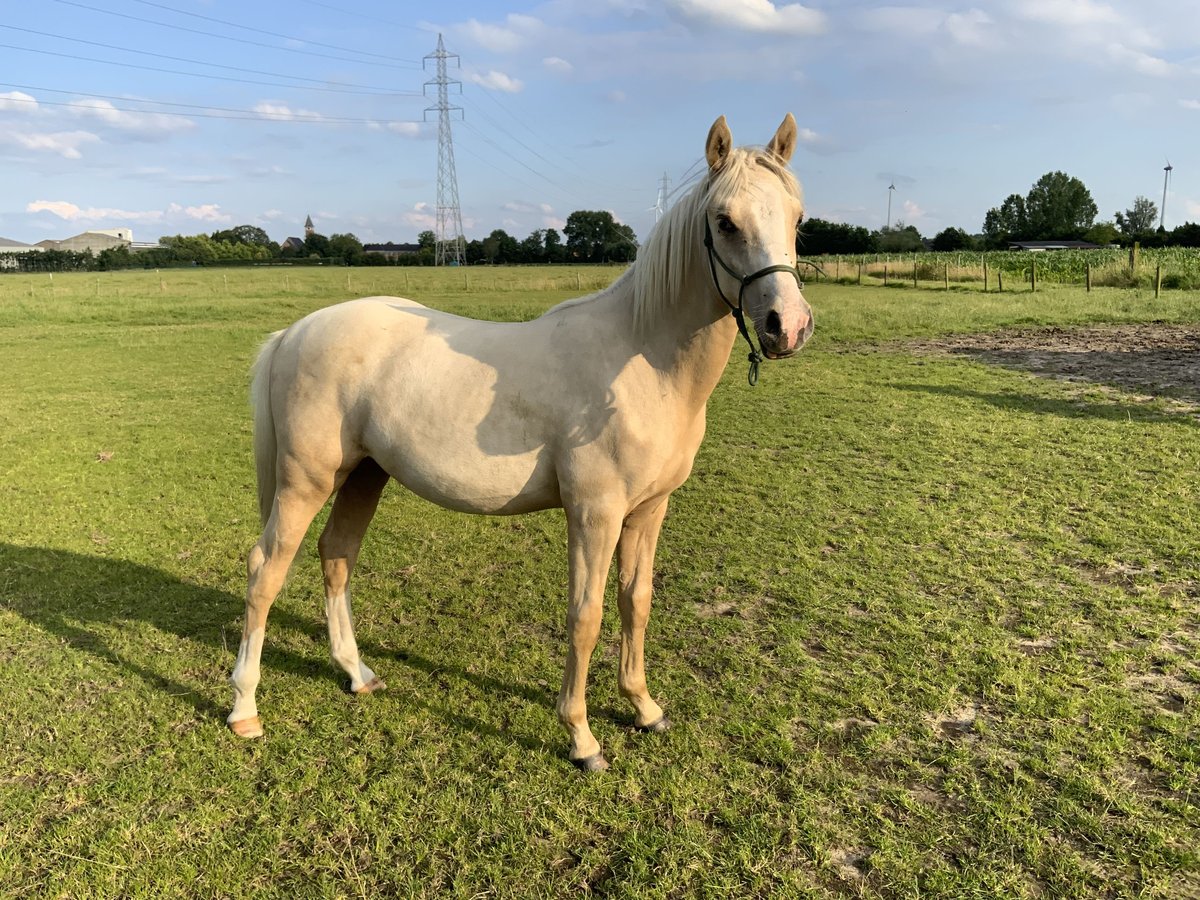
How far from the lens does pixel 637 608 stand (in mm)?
3043

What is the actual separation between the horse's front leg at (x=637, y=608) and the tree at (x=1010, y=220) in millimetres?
95540

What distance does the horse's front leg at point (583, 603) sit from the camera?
2637 millimetres

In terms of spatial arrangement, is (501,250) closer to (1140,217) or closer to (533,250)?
(533,250)

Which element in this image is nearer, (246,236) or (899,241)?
(899,241)

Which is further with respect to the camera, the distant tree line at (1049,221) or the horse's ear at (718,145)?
the distant tree line at (1049,221)

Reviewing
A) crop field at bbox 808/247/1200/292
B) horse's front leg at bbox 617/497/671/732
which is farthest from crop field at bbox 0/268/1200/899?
crop field at bbox 808/247/1200/292

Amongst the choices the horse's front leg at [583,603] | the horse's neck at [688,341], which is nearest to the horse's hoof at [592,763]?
the horse's front leg at [583,603]

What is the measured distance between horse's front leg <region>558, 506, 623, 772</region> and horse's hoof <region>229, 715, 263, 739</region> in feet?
4.43

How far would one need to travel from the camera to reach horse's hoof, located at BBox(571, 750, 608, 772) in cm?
276

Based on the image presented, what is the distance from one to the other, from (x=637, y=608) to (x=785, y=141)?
78.5 inches

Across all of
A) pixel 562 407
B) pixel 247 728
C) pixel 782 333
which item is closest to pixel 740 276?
pixel 782 333

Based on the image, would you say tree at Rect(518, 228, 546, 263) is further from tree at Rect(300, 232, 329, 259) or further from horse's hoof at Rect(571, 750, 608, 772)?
horse's hoof at Rect(571, 750, 608, 772)

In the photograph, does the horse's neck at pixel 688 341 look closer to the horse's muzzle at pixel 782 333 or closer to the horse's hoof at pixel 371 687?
the horse's muzzle at pixel 782 333

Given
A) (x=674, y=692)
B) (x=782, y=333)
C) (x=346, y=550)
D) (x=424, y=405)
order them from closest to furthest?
(x=782, y=333) → (x=424, y=405) → (x=674, y=692) → (x=346, y=550)
